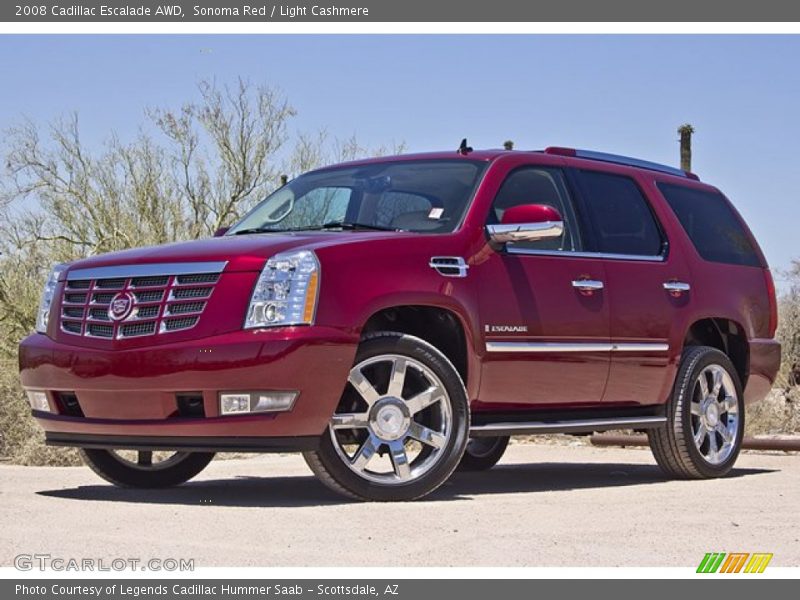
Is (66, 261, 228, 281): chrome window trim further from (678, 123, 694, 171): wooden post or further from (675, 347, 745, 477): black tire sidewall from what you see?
(678, 123, 694, 171): wooden post

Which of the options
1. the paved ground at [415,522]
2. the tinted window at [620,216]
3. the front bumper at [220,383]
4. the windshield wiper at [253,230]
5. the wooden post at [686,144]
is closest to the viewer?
the paved ground at [415,522]

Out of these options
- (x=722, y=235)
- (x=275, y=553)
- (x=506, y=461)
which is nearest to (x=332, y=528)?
(x=275, y=553)

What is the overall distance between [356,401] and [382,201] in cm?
166

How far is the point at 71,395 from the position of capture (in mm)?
8234

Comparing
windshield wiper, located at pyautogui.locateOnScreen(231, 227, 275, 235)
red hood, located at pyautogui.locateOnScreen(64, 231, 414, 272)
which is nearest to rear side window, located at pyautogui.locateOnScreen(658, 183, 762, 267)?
windshield wiper, located at pyautogui.locateOnScreen(231, 227, 275, 235)

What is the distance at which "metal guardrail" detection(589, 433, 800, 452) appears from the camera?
1282 centimetres

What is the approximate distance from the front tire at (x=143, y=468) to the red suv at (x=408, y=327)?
0.02 meters

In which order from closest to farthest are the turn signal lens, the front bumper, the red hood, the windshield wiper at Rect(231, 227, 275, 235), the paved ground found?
the paved ground
the front bumper
the red hood
the turn signal lens
the windshield wiper at Rect(231, 227, 275, 235)

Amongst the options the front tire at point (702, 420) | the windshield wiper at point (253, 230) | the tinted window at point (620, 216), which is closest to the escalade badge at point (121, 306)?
the windshield wiper at point (253, 230)

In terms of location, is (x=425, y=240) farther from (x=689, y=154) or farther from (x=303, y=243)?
(x=689, y=154)

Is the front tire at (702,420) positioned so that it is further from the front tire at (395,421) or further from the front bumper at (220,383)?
the front bumper at (220,383)

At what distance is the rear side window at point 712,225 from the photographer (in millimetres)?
10558

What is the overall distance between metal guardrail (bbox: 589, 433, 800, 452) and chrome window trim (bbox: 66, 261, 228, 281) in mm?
6714

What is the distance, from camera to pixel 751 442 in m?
13.0
